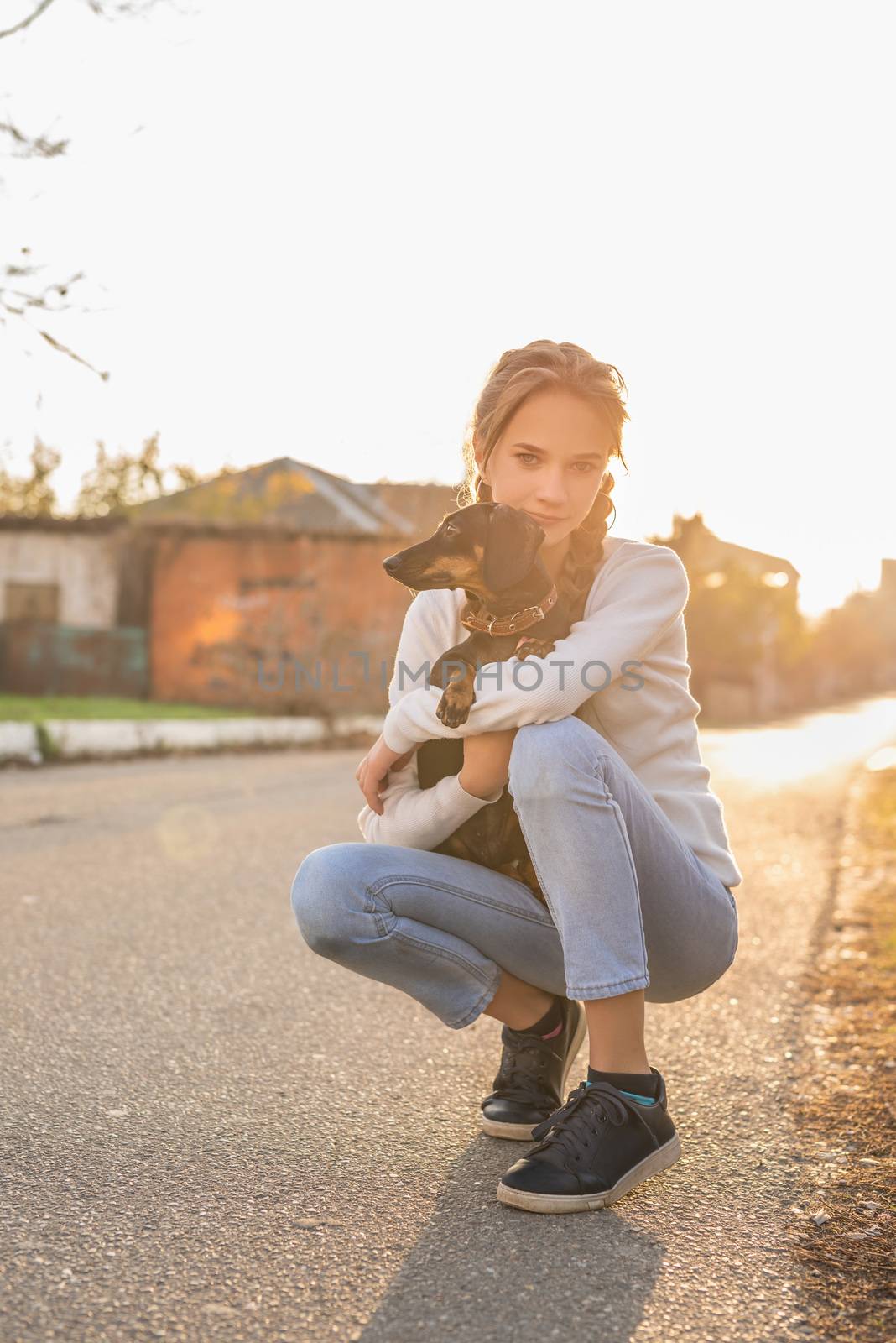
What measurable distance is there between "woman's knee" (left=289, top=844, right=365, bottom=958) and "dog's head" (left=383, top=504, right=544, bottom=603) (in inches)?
22.3

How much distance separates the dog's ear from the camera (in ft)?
8.11

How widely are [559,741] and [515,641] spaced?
308mm

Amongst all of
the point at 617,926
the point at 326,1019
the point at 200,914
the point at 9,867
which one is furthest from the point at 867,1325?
the point at 9,867

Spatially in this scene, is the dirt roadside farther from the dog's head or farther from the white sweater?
the dog's head

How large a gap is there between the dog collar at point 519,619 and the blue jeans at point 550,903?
26cm

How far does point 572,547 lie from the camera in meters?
2.68

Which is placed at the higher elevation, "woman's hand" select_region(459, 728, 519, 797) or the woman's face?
the woman's face

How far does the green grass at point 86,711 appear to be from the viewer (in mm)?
12570

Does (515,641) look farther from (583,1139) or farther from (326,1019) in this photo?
(326,1019)

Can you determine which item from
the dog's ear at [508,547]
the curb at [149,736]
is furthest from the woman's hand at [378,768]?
the curb at [149,736]

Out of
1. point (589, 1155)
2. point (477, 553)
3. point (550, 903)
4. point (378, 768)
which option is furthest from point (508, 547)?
point (589, 1155)

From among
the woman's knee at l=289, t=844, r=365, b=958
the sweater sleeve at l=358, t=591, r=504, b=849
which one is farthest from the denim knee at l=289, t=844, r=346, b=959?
the sweater sleeve at l=358, t=591, r=504, b=849

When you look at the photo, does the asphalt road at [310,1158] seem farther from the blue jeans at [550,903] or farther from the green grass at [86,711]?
the green grass at [86,711]

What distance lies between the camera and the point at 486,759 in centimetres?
242
